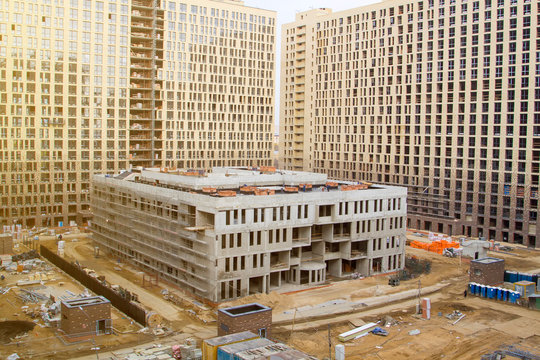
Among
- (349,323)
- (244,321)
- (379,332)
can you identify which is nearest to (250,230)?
(349,323)

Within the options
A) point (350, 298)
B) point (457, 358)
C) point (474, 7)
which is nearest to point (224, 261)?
point (350, 298)

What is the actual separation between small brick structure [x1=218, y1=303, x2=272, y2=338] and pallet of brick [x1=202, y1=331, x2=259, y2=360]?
2.25 m

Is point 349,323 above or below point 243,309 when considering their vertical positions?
below

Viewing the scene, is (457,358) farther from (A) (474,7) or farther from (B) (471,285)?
(A) (474,7)

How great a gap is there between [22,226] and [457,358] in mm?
90740

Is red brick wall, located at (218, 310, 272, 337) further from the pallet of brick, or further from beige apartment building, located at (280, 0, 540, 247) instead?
beige apartment building, located at (280, 0, 540, 247)

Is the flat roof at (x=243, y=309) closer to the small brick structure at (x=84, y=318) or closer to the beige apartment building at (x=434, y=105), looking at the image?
the small brick structure at (x=84, y=318)

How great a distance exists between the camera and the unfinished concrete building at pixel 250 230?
204ft

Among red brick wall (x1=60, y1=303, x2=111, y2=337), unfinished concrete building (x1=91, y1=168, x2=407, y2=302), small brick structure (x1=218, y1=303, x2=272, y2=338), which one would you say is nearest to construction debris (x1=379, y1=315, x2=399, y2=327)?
small brick structure (x1=218, y1=303, x2=272, y2=338)

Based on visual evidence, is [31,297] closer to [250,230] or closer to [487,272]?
[250,230]

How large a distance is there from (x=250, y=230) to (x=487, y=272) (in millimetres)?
31127

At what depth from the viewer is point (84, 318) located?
167ft

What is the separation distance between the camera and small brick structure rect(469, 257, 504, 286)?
69.4 metres

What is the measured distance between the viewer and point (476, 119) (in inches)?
4343
